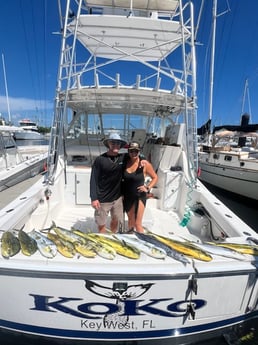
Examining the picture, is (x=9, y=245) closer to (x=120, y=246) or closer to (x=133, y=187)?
(x=120, y=246)

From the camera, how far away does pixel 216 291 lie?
2.01 m

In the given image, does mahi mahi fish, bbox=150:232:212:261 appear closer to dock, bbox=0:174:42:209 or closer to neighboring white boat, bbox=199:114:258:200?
dock, bbox=0:174:42:209

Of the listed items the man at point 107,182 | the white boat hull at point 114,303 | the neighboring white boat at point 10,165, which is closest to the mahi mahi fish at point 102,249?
the white boat hull at point 114,303

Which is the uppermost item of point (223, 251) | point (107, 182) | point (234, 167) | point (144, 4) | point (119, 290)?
point (144, 4)

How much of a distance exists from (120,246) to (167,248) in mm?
397

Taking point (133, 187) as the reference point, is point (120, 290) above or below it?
below

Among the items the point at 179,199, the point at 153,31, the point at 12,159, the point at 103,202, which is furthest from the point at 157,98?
the point at 12,159

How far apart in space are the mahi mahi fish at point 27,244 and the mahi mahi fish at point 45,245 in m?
0.03

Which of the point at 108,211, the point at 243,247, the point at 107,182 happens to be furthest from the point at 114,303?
the point at 107,182

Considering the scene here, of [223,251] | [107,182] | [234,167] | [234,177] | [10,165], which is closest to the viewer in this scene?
[223,251]

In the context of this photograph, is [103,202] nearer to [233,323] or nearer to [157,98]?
[233,323]

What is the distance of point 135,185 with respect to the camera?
327cm

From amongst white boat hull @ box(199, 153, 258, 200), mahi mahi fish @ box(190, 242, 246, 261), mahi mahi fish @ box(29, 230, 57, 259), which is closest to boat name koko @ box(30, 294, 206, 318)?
mahi mahi fish @ box(29, 230, 57, 259)

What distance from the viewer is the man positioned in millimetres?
3180
